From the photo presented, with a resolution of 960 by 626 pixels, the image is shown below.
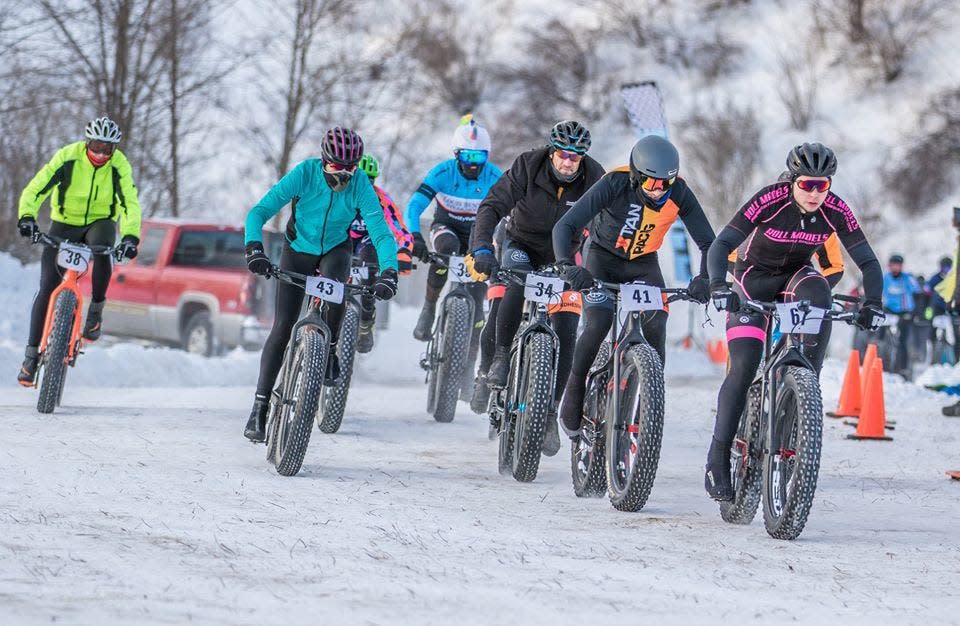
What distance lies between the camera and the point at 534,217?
10094 mm

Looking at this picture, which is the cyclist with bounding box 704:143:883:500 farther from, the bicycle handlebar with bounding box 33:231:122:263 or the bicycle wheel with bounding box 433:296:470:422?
the bicycle handlebar with bounding box 33:231:122:263

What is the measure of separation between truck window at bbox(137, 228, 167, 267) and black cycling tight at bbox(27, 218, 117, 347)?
736 centimetres

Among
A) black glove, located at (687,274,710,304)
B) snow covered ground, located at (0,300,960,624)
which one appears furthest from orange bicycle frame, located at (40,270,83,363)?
black glove, located at (687,274,710,304)

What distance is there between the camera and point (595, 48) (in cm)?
5597

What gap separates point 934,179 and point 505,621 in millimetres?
38230

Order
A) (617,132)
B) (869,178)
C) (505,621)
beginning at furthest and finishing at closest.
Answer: (617,132) → (869,178) → (505,621)

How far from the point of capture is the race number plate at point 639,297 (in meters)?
8.31

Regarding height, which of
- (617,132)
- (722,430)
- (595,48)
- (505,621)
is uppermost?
(595,48)

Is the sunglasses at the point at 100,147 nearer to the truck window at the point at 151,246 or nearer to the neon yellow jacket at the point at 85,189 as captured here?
the neon yellow jacket at the point at 85,189

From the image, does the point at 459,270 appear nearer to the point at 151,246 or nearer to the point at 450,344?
the point at 450,344

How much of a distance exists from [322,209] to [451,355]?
3248 millimetres

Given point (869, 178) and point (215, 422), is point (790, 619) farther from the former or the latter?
point (869, 178)

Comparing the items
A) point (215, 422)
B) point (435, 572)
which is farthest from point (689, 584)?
point (215, 422)

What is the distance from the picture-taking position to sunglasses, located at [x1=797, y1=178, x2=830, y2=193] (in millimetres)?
7730
